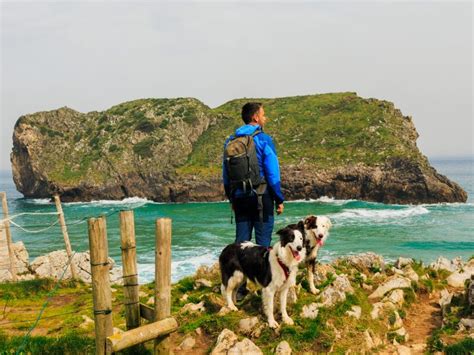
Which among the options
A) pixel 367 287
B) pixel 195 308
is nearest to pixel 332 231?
pixel 367 287

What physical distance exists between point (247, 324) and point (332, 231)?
3345 centimetres

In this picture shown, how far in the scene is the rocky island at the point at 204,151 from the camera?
6391 cm

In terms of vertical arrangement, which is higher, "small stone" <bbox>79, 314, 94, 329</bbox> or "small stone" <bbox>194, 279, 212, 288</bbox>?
"small stone" <bbox>194, 279, 212, 288</bbox>

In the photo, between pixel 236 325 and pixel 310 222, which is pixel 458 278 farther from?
pixel 236 325

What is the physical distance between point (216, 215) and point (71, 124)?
2193 inches

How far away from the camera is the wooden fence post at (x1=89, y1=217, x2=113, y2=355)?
4.97m

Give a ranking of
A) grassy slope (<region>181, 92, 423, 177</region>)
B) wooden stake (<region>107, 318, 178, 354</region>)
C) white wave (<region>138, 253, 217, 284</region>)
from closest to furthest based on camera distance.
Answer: wooden stake (<region>107, 318, 178, 354</region>) < white wave (<region>138, 253, 217, 284</region>) < grassy slope (<region>181, 92, 423, 177</region>)

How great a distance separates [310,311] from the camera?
22.6 feet

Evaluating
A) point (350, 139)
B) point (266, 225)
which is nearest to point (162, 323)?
point (266, 225)

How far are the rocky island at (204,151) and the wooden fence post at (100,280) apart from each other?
60452 millimetres

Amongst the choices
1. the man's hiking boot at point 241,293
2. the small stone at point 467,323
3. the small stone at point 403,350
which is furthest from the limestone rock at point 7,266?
the small stone at point 467,323

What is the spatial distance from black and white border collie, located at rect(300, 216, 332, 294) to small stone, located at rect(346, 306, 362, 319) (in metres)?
0.88

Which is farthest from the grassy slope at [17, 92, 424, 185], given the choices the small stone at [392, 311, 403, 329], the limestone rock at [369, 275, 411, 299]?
the small stone at [392, 311, 403, 329]

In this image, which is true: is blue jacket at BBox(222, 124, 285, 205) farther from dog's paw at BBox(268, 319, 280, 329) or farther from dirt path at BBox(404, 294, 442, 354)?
dirt path at BBox(404, 294, 442, 354)
